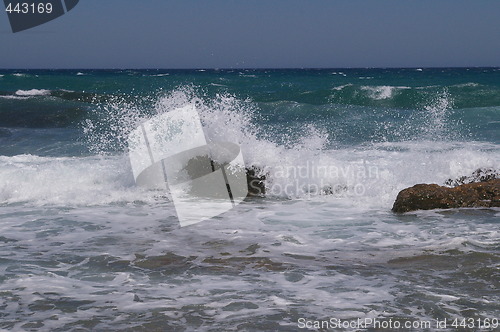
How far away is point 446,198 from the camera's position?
6.56m

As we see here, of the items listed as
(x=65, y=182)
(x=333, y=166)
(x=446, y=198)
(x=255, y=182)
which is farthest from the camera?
(x=333, y=166)

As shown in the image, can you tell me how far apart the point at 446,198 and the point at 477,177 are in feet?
Answer: 4.96

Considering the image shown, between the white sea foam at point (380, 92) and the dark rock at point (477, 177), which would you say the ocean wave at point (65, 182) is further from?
the white sea foam at point (380, 92)

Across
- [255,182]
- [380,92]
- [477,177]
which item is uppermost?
[255,182]

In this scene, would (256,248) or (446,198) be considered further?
(446,198)

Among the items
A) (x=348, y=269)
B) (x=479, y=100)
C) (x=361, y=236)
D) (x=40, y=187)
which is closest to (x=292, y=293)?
(x=348, y=269)

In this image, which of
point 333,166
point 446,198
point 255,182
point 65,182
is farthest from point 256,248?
point 65,182

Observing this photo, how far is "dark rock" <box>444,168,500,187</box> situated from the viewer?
7719 mm

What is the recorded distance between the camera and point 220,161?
27.3ft

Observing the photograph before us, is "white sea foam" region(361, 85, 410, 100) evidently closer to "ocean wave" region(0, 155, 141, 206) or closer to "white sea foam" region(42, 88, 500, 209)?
"white sea foam" region(42, 88, 500, 209)

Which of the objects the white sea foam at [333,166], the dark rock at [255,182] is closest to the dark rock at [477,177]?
the white sea foam at [333,166]

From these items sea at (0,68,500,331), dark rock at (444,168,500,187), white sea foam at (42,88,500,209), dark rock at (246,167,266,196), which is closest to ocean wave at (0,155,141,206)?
sea at (0,68,500,331)

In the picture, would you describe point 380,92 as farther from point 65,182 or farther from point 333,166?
point 65,182

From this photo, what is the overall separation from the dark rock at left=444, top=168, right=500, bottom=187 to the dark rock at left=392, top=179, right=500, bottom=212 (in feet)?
3.58
